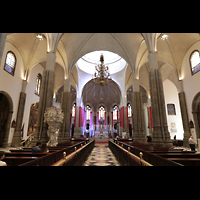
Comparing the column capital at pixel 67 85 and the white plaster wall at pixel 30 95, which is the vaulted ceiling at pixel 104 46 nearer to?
the column capital at pixel 67 85

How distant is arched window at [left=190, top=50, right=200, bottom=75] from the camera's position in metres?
10.5

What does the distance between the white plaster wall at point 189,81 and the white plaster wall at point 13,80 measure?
51.3ft

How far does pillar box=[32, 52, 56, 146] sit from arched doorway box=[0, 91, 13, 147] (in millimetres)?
5287

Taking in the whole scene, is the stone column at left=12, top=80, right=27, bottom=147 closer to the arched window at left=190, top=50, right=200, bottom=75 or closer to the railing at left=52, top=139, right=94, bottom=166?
the railing at left=52, top=139, right=94, bottom=166

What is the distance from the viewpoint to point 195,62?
10727mm

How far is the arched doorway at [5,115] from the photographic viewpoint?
33.3 ft

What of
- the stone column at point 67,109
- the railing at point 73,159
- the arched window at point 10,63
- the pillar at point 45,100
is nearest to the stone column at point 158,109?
the railing at point 73,159

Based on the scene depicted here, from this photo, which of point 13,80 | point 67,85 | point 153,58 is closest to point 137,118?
point 153,58

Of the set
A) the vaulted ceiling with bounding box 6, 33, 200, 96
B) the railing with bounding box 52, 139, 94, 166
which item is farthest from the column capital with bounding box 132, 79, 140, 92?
the railing with bounding box 52, 139, 94, 166
